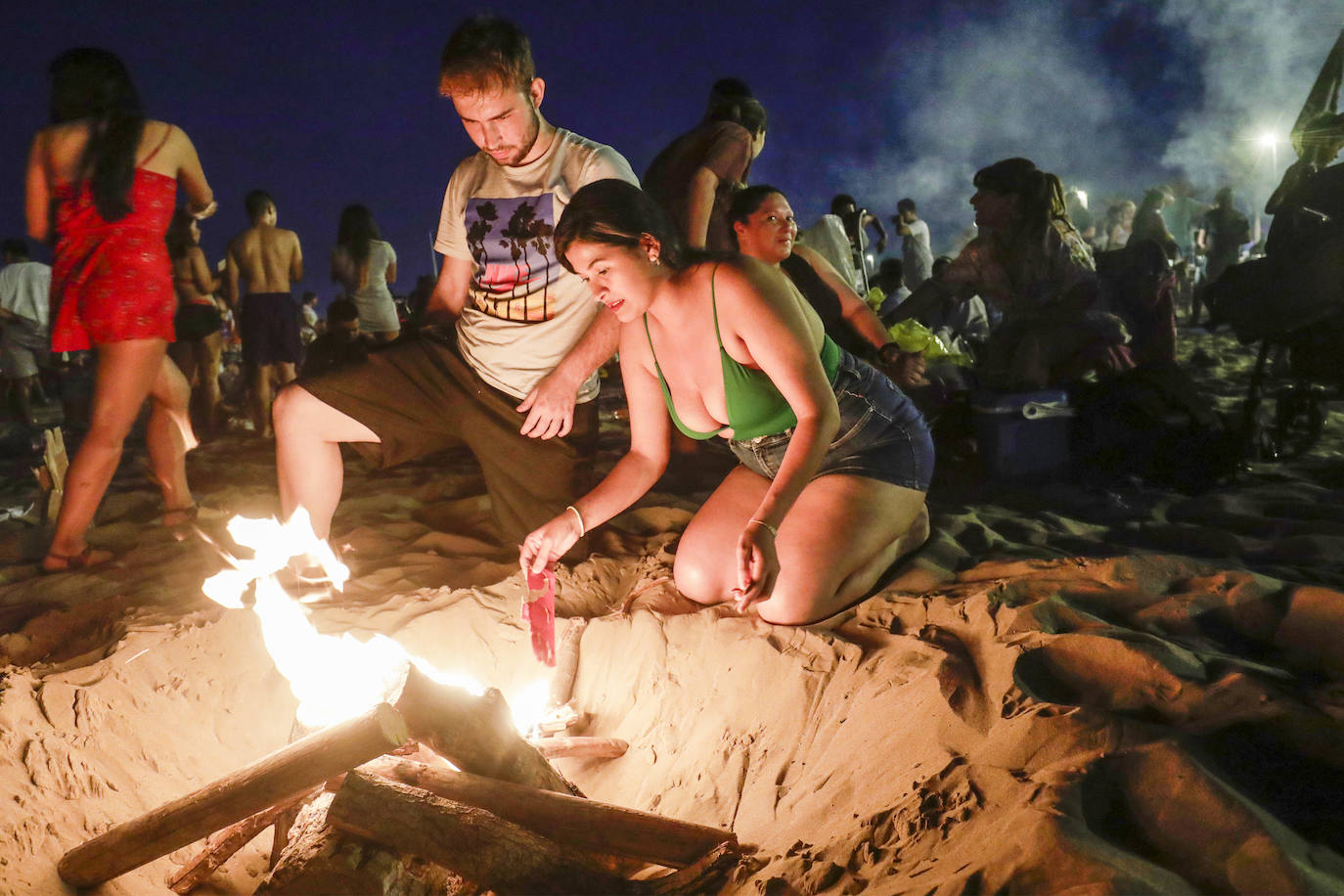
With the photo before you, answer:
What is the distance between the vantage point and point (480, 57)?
2.44 meters

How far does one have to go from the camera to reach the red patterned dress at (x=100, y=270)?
310cm

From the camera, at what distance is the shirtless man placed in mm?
5863

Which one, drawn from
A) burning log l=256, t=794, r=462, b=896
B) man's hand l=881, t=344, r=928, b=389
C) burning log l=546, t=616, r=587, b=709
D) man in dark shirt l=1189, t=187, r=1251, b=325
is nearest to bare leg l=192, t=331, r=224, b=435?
burning log l=546, t=616, r=587, b=709

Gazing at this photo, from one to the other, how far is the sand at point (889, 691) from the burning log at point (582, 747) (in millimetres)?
49

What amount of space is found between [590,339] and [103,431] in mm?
2289

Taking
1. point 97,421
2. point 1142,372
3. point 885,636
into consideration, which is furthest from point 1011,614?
point 97,421

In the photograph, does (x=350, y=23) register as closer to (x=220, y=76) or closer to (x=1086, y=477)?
(x=220, y=76)

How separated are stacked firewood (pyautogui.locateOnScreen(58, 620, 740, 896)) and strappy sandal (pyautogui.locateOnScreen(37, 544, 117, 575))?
211 cm

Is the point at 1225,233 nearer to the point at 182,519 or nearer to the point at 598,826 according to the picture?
the point at 598,826

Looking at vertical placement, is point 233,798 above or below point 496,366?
below

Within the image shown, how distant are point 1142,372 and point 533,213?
132 inches

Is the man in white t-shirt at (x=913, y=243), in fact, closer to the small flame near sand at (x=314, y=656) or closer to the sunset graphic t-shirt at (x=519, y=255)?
the sunset graphic t-shirt at (x=519, y=255)

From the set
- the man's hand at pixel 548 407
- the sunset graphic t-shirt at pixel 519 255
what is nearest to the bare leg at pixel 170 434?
the sunset graphic t-shirt at pixel 519 255

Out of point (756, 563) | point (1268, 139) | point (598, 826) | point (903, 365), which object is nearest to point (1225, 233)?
point (903, 365)
